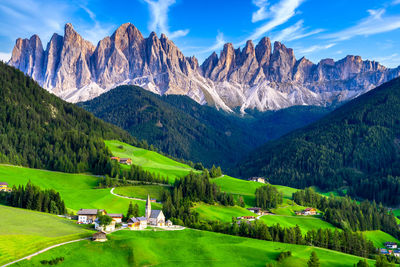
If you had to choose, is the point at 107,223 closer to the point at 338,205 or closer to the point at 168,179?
the point at 168,179

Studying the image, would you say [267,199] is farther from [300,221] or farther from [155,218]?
[155,218]

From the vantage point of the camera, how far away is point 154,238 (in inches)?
3438

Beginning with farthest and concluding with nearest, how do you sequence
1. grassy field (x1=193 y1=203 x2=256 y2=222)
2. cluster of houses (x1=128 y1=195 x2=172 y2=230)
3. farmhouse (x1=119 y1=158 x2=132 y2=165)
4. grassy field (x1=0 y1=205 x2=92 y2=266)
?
farmhouse (x1=119 y1=158 x2=132 y2=165) < grassy field (x1=193 y1=203 x2=256 y2=222) < cluster of houses (x1=128 y1=195 x2=172 y2=230) < grassy field (x1=0 y1=205 x2=92 y2=266)

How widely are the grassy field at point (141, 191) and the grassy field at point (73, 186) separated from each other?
6044 mm

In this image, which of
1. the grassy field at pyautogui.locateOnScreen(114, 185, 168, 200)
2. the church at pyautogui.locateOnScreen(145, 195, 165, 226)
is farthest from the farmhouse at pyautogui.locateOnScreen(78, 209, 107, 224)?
the grassy field at pyautogui.locateOnScreen(114, 185, 168, 200)

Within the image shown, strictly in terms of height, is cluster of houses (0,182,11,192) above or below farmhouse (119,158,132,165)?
below

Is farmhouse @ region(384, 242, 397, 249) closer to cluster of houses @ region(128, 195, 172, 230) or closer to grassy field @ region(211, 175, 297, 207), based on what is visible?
grassy field @ region(211, 175, 297, 207)

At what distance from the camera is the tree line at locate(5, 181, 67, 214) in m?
112

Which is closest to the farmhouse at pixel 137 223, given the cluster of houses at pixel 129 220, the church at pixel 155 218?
the cluster of houses at pixel 129 220

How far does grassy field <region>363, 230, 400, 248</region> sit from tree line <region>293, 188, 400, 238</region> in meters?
3.63

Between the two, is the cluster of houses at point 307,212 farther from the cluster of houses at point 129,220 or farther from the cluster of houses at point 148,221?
the cluster of houses at point 148,221

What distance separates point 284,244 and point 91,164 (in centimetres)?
11769

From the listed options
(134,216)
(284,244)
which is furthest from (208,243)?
(134,216)

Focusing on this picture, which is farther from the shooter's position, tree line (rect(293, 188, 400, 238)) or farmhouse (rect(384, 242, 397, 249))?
tree line (rect(293, 188, 400, 238))
